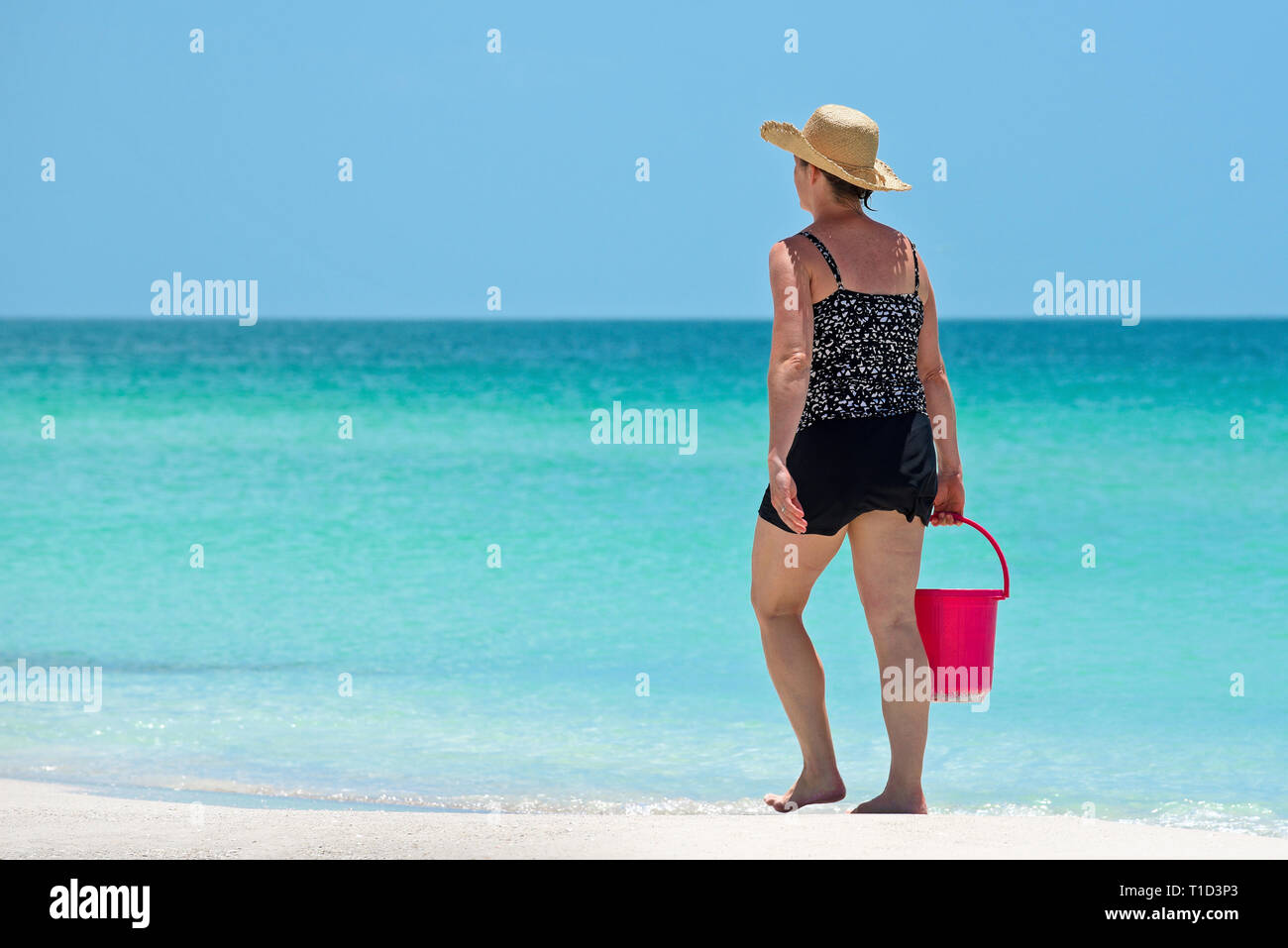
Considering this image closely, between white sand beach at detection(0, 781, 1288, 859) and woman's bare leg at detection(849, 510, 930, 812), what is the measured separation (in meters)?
0.15

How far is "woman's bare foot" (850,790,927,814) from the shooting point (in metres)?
3.03

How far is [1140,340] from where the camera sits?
120 feet

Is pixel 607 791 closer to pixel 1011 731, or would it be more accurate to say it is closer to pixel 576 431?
pixel 1011 731

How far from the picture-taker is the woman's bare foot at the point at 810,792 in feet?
10.5

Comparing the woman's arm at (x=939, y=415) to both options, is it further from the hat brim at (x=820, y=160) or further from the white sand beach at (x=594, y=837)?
the white sand beach at (x=594, y=837)

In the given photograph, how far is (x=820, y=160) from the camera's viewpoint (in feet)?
9.99

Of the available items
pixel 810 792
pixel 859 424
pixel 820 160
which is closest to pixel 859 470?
pixel 859 424

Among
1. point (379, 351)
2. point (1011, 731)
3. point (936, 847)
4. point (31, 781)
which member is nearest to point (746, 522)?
point (1011, 731)

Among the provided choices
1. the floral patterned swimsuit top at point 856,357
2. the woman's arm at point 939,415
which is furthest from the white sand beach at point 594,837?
the floral patterned swimsuit top at point 856,357

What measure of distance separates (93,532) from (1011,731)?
6.13 m

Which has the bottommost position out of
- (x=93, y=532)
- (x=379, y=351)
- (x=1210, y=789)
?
(x=1210, y=789)

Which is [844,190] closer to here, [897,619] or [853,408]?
[853,408]
